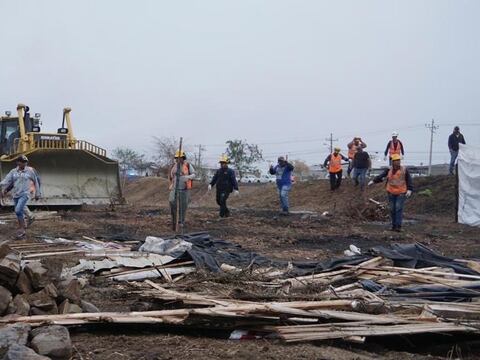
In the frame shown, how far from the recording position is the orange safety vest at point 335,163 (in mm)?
23656

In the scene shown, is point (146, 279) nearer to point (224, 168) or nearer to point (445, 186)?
point (224, 168)

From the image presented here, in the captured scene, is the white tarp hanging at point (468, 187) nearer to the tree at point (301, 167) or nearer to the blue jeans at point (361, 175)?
the blue jeans at point (361, 175)

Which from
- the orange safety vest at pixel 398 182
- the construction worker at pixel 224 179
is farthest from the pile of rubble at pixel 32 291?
the construction worker at pixel 224 179

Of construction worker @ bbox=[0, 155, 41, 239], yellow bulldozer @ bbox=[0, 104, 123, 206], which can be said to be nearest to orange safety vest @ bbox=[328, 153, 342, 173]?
yellow bulldozer @ bbox=[0, 104, 123, 206]

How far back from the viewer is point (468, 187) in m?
17.1

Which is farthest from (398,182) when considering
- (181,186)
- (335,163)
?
(335,163)

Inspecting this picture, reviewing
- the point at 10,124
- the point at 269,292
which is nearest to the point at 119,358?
the point at 269,292

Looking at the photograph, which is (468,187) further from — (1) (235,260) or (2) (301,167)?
(2) (301,167)

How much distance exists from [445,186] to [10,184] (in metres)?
16.1

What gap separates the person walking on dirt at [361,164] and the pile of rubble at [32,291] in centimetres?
1711

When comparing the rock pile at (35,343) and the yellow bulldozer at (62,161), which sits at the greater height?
the yellow bulldozer at (62,161)

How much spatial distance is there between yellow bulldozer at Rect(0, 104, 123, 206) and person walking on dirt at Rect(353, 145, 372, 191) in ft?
29.0

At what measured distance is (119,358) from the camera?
4.59 meters

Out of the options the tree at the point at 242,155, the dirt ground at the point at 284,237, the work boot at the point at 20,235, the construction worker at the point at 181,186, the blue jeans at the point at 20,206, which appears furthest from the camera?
the tree at the point at 242,155
